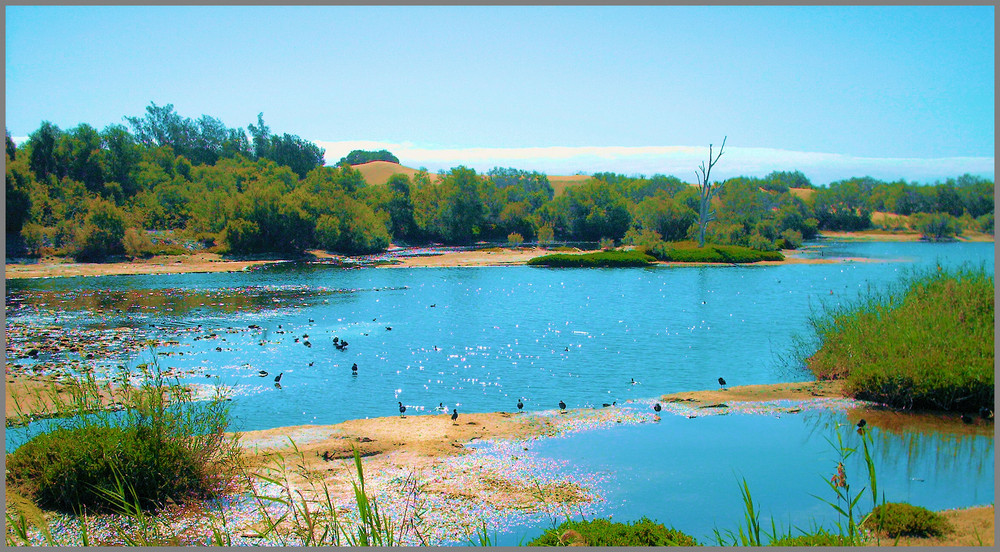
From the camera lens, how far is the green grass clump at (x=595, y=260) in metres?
63.3

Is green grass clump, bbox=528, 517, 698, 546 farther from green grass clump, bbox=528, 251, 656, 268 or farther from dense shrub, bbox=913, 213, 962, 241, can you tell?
dense shrub, bbox=913, 213, 962, 241

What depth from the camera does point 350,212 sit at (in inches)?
2931

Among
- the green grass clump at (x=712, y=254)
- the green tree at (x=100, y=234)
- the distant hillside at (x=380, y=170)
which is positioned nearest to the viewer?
the green tree at (x=100, y=234)

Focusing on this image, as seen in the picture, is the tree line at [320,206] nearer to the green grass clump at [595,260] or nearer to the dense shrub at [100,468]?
the green grass clump at [595,260]

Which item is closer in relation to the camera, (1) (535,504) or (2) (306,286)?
(1) (535,504)

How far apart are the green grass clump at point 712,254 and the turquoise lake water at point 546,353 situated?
38.5 ft

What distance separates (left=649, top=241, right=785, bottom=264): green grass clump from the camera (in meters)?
64.8

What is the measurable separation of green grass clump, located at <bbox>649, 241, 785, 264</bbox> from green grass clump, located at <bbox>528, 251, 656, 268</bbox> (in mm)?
2509

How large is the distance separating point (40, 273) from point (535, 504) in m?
50.1

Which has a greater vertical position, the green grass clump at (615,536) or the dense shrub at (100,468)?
the dense shrub at (100,468)

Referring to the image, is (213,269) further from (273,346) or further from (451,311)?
(273,346)

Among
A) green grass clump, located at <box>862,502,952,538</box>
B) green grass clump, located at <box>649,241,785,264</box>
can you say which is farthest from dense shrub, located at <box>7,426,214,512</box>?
green grass clump, located at <box>649,241,785,264</box>

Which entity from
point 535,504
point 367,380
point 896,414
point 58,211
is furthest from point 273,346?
point 58,211

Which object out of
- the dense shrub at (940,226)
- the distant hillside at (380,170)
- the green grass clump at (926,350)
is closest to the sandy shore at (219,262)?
the dense shrub at (940,226)
